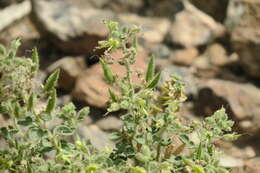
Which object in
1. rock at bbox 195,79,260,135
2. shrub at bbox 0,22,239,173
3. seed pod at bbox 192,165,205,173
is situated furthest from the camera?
rock at bbox 195,79,260,135

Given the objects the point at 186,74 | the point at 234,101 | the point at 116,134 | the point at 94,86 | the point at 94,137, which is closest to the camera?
the point at 116,134

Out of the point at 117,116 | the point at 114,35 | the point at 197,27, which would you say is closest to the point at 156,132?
the point at 114,35

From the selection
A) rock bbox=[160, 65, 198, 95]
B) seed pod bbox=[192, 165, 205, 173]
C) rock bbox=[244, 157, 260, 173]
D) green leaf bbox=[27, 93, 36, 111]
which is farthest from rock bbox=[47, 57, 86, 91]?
seed pod bbox=[192, 165, 205, 173]

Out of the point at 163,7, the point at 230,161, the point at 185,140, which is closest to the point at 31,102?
the point at 185,140

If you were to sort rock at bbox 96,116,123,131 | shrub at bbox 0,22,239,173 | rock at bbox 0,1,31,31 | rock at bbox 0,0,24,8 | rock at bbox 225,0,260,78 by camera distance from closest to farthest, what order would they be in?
shrub at bbox 0,22,239,173 → rock at bbox 96,116,123,131 → rock at bbox 225,0,260,78 → rock at bbox 0,1,31,31 → rock at bbox 0,0,24,8

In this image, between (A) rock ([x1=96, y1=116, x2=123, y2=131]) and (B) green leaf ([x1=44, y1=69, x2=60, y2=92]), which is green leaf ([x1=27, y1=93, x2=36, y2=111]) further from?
(A) rock ([x1=96, y1=116, x2=123, y2=131])

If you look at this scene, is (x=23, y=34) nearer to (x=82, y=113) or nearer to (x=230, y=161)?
(x=230, y=161)

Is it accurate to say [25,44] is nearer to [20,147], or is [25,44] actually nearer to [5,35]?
[5,35]
